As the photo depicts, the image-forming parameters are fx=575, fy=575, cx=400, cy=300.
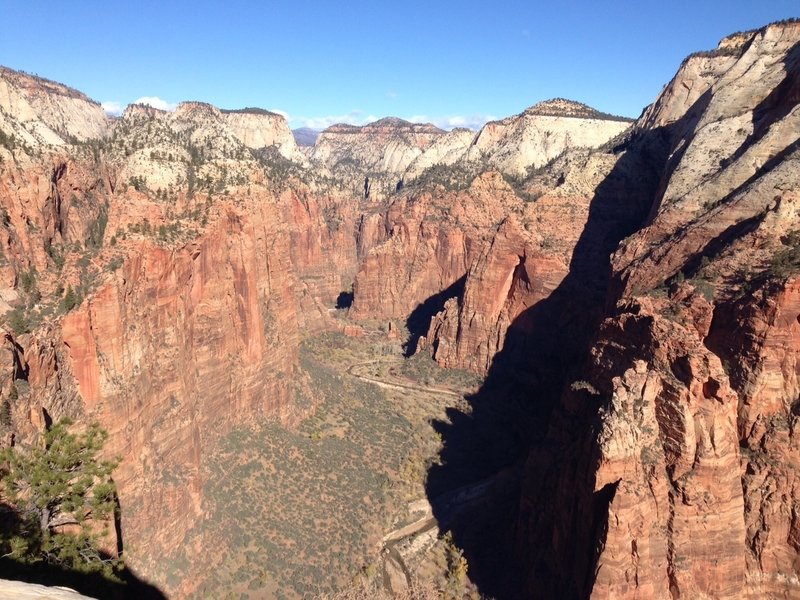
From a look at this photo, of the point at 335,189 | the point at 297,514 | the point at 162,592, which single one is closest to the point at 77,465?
the point at 162,592

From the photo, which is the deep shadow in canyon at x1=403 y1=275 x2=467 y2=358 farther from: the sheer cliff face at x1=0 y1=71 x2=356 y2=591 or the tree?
the tree

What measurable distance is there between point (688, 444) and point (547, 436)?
12.6 meters

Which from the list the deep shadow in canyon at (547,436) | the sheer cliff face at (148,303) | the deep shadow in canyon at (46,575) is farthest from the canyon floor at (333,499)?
the deep shadow in canyon at (46,575)

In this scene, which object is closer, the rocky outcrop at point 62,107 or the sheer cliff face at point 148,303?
the sheer cliff face at point 148,303

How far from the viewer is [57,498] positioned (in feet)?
59.7

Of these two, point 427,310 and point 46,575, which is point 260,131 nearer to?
point 427,310

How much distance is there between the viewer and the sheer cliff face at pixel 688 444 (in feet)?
101

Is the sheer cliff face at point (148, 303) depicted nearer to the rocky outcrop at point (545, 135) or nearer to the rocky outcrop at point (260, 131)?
the rocky outcrop at point (545, 135)

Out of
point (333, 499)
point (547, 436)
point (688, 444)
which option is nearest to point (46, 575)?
point (688, 444)

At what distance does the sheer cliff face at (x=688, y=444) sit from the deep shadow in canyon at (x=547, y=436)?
23cm

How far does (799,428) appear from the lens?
31.1 m

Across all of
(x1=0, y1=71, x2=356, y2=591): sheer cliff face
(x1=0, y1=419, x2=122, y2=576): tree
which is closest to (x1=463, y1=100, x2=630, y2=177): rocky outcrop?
(x1=0, y1=71, x2=356, y2=591): sheer cliff face

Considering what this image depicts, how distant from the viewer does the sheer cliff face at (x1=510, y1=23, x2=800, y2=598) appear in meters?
30.9

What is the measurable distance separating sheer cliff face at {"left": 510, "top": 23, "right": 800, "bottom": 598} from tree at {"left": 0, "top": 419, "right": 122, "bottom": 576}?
963 inches
